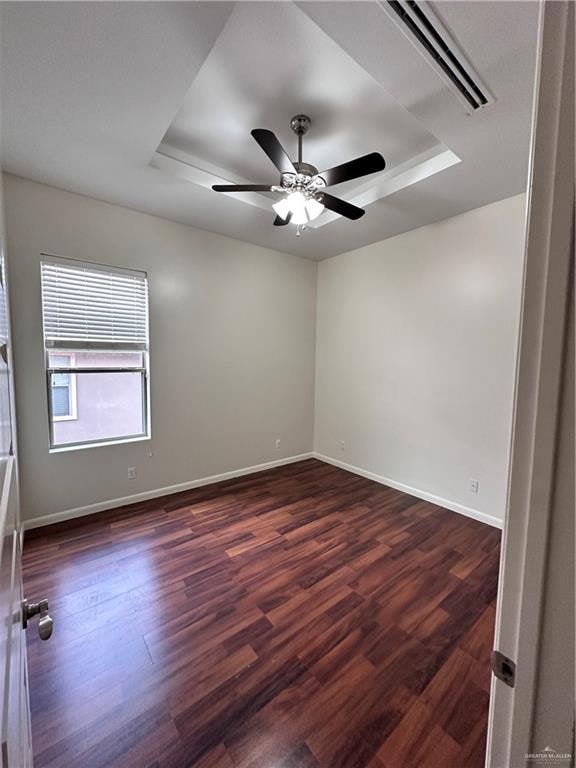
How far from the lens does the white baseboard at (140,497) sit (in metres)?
2.64

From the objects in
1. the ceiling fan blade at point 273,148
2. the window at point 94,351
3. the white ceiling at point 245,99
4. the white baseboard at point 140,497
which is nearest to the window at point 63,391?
the window at point 94,351

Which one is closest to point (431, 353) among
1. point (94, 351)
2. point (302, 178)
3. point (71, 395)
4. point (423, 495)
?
point (423, 495)

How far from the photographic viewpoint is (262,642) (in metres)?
1.60

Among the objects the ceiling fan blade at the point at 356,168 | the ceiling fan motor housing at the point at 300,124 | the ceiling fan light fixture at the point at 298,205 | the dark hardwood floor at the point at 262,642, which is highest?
the ceiling fan motor housing at the point at 300,124

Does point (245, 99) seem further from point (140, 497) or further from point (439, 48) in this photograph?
point (140, 497)

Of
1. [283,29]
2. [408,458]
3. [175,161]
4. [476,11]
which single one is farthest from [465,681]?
[175,161]

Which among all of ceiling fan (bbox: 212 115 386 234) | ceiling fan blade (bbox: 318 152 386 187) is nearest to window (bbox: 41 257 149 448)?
ceiling fan (bbox: 212 115 386 234)

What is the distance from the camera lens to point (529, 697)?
462 mm

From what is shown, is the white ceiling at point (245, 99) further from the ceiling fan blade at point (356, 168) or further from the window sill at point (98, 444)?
the window sill at point (98, 444)

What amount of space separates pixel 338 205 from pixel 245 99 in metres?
0.83

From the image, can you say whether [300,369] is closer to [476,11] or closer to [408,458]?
[408,458]

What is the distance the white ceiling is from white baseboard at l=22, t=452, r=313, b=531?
277 cm

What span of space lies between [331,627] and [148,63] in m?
3.01

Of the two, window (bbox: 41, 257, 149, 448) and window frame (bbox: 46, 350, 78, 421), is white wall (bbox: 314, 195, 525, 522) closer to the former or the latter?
window (bbox: 41, 257, 149, 448)
